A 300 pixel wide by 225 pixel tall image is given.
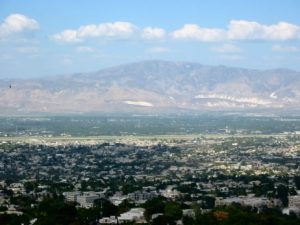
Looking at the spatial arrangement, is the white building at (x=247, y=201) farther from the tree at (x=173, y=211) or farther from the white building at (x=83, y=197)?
the white building at (x=83, y=197)

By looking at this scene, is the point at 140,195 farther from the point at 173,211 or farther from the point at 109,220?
the point at 173,211

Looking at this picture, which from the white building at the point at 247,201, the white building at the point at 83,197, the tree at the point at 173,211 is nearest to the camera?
the tree at the point at 173,211

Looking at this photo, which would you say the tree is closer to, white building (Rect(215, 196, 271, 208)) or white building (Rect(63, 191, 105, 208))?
white building (Rect(215, 196, 271, 208))

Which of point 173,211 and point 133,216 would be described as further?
point 133,216

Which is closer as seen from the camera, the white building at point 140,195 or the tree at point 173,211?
the tree at point 173,211

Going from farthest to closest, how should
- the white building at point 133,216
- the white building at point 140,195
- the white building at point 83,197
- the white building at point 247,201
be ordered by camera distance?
the white building at point 140,195 → the white building at point 83,197 → the white building at point 247,201 → the white building at point 133,216

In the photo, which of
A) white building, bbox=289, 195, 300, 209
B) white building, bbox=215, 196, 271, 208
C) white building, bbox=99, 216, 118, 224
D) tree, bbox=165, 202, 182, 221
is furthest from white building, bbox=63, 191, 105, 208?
white building, bbox=289, 195, 300, 209

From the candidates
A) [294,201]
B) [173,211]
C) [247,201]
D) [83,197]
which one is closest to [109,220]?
[173,211]

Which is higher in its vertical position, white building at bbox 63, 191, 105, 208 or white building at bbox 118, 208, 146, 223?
white building at bbox 118, 208, 146, 223

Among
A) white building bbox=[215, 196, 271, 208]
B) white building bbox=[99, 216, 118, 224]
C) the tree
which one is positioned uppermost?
the tree

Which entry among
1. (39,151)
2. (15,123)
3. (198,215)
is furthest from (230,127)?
(198,215)

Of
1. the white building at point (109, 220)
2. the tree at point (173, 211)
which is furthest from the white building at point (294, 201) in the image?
the white building at point (109, 220)

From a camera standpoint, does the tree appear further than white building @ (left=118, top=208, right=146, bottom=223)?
No
